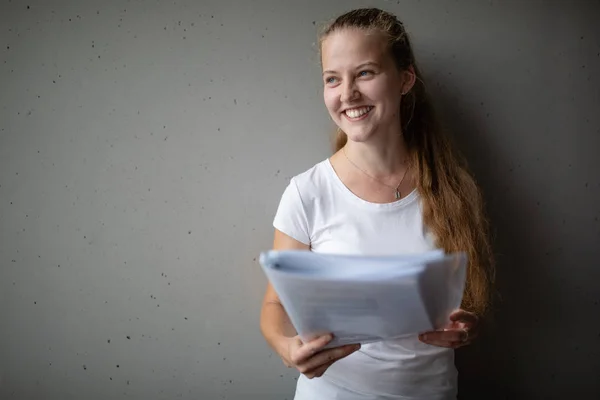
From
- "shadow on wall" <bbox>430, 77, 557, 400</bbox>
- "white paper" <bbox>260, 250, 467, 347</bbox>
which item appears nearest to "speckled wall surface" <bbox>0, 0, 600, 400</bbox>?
"shadow on wall" <bbox>430, 77, 557, 400</bbox>

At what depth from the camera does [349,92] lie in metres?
1.01

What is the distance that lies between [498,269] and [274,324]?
0.61 m

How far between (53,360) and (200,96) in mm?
836

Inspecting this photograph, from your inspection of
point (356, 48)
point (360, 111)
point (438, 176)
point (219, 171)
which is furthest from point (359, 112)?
point (219, 171)

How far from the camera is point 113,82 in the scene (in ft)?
4.13

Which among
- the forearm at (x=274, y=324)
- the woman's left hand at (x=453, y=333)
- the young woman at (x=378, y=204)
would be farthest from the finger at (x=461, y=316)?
the forearm at (x=274, y=324)

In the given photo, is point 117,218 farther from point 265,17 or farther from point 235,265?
point 265,17

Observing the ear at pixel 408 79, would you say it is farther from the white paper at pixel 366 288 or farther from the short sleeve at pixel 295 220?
the white paper at pixel 366 288

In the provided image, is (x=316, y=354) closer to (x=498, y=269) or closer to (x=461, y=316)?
(x=461, y=316)

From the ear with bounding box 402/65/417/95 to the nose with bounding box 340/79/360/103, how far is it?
5.5 inches

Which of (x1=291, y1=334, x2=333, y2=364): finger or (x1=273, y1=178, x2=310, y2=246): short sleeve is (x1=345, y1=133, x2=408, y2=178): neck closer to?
(x1=273, y1=178, x2=310, y2=246): short sleeve

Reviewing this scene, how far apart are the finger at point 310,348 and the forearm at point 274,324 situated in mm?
219

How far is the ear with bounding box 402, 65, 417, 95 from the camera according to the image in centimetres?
109

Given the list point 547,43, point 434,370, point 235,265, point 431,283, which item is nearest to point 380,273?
point 431,283
